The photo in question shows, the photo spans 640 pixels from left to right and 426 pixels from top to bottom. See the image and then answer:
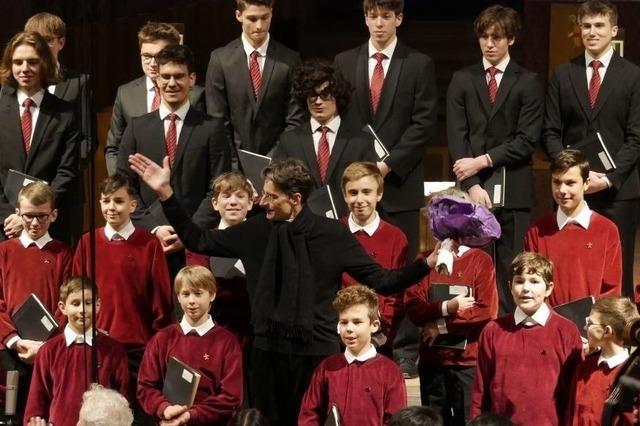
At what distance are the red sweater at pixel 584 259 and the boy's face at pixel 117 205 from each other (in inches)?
67.4

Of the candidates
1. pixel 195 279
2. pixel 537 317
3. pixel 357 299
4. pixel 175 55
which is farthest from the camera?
pixel 175 55

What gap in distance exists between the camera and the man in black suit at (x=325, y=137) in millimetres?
6727

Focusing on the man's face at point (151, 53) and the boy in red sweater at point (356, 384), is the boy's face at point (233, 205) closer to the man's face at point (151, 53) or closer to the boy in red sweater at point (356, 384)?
the boy in red sweater at point (356, 384)

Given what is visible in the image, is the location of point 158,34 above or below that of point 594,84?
above

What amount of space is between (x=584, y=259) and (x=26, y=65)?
2562 mm

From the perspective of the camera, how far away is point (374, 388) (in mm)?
5855

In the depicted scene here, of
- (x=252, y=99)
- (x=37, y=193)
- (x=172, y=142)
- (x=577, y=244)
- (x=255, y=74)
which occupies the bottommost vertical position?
(x=577, y=244)

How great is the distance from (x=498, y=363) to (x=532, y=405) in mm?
202

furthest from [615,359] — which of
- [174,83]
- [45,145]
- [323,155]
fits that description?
[45,145]

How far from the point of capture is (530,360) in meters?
5.91

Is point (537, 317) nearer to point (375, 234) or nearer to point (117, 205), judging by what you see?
point (375, 234)

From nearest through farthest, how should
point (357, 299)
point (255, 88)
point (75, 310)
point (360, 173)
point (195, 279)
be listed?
1. point (357, 299)
2. point (195, 279)
3. point (75, 310)
4. point (360, 173)
5. point (255, 88)

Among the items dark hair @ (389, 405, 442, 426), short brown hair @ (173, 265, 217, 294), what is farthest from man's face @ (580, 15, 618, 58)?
dark hair @ (389, 405, 442, 426)

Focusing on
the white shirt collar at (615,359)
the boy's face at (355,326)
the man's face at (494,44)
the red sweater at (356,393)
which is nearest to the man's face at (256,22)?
the man's face at (494,44)
